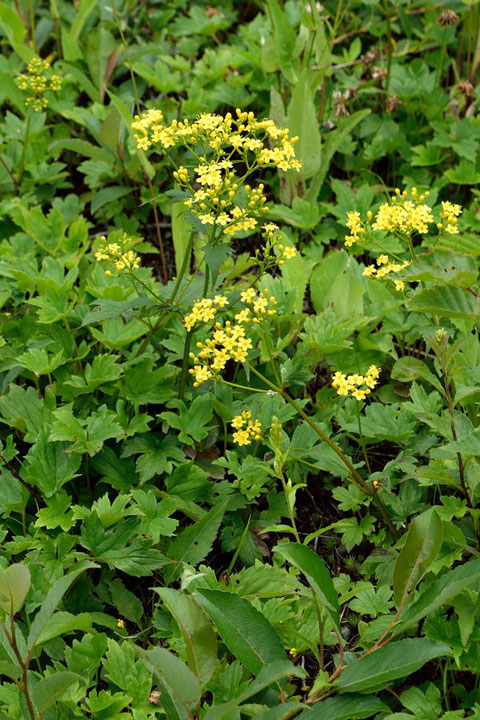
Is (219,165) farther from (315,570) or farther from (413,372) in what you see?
(315,570)

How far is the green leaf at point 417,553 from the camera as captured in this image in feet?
5.84

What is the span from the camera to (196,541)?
218 cm

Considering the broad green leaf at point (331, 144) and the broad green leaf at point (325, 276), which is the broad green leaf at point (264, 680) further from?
the broad green leaf at point (331, 144)

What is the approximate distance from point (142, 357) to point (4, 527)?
0.68 meters

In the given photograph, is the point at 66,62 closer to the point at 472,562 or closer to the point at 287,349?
the point at 287,349

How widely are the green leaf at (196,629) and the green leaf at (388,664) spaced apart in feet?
1.05

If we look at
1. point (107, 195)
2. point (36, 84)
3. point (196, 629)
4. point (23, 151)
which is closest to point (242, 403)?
point (196, 629)

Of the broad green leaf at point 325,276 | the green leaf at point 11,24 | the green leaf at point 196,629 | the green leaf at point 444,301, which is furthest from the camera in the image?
the green leaf at point 11,24

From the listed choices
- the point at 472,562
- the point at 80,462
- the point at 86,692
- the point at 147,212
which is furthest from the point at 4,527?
the point at 147,212

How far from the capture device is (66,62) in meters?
3.86

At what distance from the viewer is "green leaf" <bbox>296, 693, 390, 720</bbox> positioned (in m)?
1.69

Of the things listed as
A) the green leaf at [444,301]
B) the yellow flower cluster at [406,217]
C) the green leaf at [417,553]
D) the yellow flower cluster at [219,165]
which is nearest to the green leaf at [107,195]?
the yellow flower cluster at [219,165]

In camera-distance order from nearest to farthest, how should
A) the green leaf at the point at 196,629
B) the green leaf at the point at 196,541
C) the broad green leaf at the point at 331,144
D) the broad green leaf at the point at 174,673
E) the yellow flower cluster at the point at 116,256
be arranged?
the broad green leaf at the point at 174,673 < the green leaf at the point at 196,629 < the green leaf at the point at 196,541 < the yellow flower cluster at the point at 116,256 < the broad green leaf at the point at 331,144

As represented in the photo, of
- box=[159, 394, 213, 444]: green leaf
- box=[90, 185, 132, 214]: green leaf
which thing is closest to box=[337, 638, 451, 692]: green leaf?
box=[159, 394, 213, 444]: green leaf
